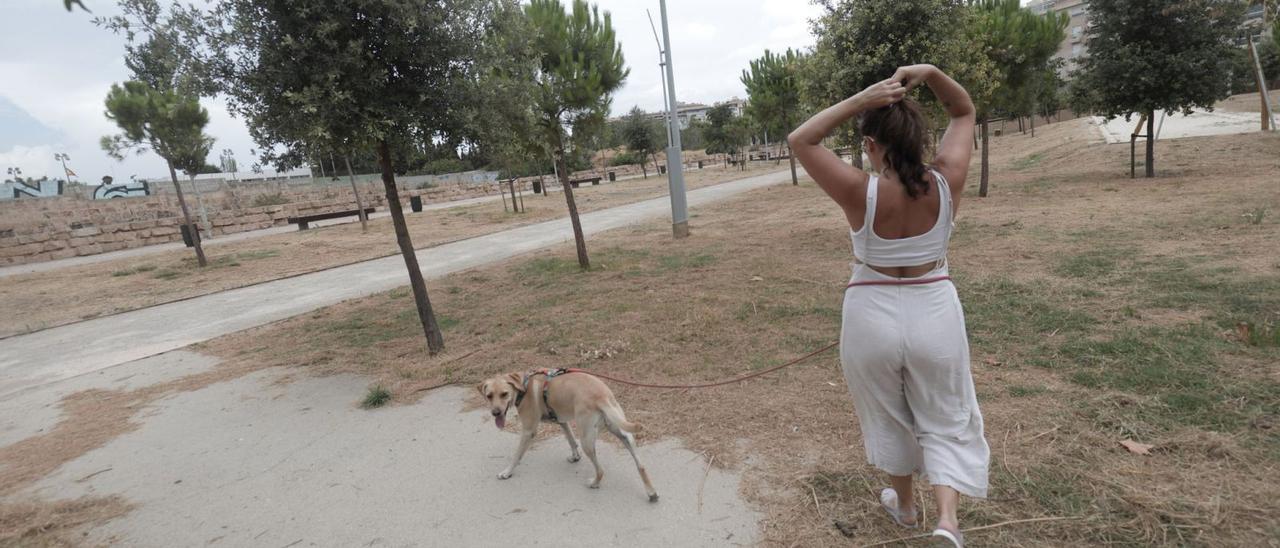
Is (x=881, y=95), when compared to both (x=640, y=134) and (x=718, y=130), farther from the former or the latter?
(x=718, y=130)

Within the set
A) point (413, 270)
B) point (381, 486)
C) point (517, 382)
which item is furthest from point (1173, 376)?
point (413, 270)

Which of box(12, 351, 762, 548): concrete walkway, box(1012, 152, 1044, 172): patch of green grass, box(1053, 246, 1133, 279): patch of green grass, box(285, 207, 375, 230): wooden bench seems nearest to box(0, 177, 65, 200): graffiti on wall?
box(285, 207, 375, 230): wooden bench

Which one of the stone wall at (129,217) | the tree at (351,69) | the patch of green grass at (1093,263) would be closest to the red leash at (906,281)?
the tree at (351,69)

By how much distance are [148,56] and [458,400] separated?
4.15 metres

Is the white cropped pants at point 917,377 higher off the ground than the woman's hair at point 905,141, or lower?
lower

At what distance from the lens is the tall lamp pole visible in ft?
40.8

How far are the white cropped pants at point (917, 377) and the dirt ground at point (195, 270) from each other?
1253cm

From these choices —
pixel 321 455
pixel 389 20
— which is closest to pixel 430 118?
pixel 389 20

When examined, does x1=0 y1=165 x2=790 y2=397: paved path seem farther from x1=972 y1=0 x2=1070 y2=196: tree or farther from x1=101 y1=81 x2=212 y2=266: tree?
x1=972 y1=0 x2=1070 y2=196: tree

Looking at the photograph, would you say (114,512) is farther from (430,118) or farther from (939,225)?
(939,225)

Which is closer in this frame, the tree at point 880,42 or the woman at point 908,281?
the woman at point 908,281

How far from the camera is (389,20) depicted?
5191 millimetres

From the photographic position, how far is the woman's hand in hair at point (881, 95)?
2.03 meters

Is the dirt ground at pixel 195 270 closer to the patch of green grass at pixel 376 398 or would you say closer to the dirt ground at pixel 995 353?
the dirt ground at pixel 995 353
